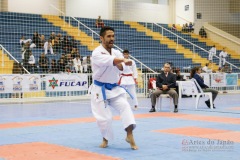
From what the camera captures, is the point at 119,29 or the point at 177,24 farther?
the point at 177,24

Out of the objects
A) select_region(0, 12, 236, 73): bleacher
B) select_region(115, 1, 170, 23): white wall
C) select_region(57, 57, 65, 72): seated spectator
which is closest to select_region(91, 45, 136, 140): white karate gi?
select_region(57, 57, 65, 72): seated spectator

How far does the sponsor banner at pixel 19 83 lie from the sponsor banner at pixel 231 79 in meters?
10.4

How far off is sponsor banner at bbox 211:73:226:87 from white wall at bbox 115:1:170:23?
11.6 m

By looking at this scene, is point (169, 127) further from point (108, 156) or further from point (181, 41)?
point (181, 41)

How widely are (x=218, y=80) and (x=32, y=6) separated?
13641 millimetres

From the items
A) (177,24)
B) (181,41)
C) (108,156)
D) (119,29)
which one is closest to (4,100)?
(108,156)

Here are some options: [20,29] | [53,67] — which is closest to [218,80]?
[53,67]

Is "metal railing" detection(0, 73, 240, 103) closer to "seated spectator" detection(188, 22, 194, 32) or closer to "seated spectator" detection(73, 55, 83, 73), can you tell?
"seated spectator" detection(73, 55, 83, 73)

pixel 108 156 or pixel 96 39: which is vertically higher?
pixel 96 39

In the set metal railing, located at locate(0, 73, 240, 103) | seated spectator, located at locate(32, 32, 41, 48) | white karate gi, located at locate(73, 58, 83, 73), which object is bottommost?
metal railing, located at locate(0, 73, 240, 103)

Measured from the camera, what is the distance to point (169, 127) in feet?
26.0

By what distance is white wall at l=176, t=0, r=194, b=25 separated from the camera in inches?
1232

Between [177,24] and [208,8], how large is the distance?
9.14 ft

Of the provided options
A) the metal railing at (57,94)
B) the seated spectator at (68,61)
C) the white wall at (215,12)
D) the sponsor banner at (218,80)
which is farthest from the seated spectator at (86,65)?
the white wall at (215,12)
